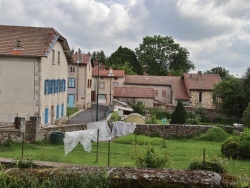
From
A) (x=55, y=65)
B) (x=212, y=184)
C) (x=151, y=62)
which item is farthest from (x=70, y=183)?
(x=151, y=62)

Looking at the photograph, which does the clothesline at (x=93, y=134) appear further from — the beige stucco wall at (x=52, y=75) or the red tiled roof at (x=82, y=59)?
the red tiled roof at (x=82, y=59)

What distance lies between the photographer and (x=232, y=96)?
45.1 meters

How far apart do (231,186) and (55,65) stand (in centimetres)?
2684

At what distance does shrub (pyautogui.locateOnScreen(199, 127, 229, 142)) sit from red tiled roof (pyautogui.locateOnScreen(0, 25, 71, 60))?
12790 millimetres

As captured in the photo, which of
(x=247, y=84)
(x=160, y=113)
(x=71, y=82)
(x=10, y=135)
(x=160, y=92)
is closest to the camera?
(x=10, y=135)

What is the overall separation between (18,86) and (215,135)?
14417 mm

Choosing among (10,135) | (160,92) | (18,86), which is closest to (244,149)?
(10,135)

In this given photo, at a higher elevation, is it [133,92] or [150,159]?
[133,92]

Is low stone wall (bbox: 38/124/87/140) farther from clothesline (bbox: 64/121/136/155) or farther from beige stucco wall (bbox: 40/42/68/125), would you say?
beige stucco wall (bbox: 40/42/68/125)

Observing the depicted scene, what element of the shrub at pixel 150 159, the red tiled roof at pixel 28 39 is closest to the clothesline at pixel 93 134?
the red tiled roof at pixel 28 39

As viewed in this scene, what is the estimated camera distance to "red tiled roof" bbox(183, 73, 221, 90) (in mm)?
57281

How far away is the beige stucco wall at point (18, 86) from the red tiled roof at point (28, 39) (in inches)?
25.2

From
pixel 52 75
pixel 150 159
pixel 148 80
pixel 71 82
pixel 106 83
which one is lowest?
pixel 150 159

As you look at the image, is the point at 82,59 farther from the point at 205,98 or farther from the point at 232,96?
the point at 205,98
